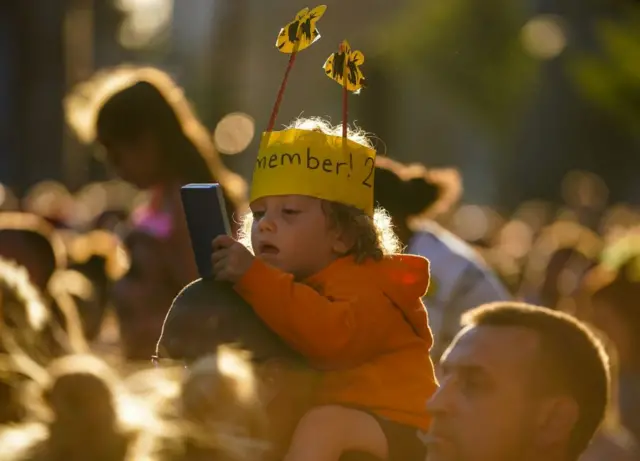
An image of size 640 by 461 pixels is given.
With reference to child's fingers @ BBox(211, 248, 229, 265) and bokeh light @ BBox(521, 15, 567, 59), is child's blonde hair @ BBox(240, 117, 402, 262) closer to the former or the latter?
child's fingers @ BBox(211, 248, 229, 265)

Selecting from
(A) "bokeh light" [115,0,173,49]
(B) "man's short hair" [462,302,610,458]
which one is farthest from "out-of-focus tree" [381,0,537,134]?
(B) "man's short hair" [462,302,610,458]

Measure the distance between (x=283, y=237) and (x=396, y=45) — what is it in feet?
123

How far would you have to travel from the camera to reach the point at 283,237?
3822 mm

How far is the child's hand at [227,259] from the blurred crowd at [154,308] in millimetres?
145

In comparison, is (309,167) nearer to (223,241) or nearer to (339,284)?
(339,284)

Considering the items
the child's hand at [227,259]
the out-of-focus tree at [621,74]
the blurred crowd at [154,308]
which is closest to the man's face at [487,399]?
the child's hand at [227,259]

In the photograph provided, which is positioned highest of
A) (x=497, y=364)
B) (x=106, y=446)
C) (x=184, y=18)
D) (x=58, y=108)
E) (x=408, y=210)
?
(x=184, y=18)

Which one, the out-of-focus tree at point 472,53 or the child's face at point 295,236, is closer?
the child's face at point 295,236

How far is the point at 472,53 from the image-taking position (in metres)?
36.8

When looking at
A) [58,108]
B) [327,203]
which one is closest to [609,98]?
[58,108]

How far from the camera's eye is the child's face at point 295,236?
12.6 feet

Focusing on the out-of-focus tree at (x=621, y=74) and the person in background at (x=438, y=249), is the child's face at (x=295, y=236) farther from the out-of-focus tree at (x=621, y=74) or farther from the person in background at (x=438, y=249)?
the out-of-focus tree at (x=621, y=74)

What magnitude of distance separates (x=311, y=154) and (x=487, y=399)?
0.86 metres

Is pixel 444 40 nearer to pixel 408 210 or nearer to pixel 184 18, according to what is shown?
pixel 184 18
